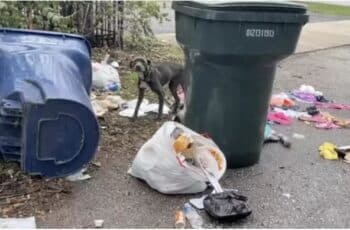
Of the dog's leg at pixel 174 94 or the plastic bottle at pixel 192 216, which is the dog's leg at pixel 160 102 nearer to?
the dog's leg at pixel 174 94

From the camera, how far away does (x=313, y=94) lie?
657 centimetres

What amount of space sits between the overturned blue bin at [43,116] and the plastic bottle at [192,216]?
2.56 feet

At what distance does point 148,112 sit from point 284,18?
2069 mm

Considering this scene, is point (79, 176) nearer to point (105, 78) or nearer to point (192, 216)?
point (192, 216)

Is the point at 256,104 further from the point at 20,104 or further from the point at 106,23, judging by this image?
the point at 106,23

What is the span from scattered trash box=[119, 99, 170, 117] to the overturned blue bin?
4.88 feet

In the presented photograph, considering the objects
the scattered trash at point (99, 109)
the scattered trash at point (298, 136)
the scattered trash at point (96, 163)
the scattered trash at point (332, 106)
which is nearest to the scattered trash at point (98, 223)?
the scattered trash at point (96, 163)

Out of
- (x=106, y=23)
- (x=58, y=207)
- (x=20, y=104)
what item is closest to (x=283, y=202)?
(x=58, y=207)

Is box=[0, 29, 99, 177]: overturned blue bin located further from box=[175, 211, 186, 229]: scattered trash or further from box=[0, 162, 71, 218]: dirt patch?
box=[175, 211, 186, 229]: scattered trash

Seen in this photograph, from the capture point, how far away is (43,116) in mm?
3502

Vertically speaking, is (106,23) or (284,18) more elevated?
(284,18)

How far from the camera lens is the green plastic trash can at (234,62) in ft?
12.3

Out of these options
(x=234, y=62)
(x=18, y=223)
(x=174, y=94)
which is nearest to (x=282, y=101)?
(x=174, y=94)

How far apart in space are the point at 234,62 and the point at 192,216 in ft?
3.78
